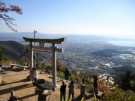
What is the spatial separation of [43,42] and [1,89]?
4594 mm

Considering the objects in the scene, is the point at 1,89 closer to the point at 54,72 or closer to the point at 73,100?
the point at 54,72

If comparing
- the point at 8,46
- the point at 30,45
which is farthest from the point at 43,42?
the point at 8,46

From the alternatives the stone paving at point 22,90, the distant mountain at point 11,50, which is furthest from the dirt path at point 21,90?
the distant mountain at point 11,50

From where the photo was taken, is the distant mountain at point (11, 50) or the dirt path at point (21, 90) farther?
the distant mountain at point (11, 50)

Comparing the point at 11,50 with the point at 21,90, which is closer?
the point at 21,90

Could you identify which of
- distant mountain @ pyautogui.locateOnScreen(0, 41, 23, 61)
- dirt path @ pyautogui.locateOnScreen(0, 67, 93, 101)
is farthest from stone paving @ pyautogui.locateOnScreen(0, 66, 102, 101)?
distant mountain @ pyautogui.locateOnScreen(0, 41, 23, 61)

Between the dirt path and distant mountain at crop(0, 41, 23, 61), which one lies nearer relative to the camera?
the dirt path

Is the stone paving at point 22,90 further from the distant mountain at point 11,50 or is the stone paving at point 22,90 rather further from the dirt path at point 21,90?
the distant mountain at point 11,50

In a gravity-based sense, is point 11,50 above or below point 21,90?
below

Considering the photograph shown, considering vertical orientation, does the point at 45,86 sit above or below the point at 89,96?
above

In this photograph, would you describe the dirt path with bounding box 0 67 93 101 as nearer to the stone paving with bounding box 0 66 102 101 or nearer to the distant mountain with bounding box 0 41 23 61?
the stone paving with bounding box 0 66 102 101

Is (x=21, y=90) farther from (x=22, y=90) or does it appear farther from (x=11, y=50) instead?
(x=11, y=50)

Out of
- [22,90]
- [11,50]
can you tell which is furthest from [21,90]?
[11,50]

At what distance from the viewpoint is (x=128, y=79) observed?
17328 mm
